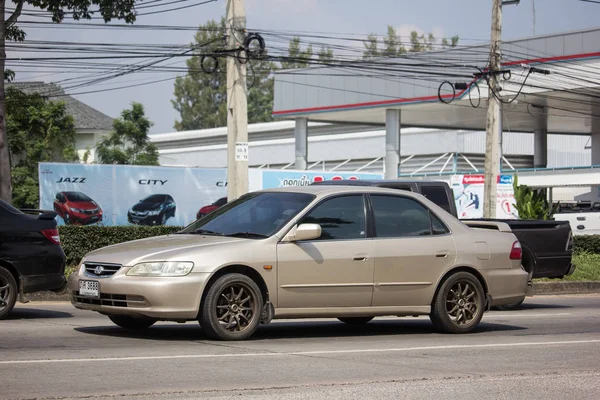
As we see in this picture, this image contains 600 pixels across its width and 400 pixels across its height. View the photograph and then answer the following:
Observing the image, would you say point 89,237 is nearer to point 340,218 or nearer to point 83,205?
point 83,205

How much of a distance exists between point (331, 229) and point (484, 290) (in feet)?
7.27

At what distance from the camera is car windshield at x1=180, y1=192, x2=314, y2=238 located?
9.92m

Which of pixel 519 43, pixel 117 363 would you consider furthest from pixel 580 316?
pixel 519 43

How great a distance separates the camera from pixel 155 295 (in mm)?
9000

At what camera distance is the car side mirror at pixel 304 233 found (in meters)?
9.63

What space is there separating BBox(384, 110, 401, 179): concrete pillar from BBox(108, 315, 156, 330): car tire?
104 feet

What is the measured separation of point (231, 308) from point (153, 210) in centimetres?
2073

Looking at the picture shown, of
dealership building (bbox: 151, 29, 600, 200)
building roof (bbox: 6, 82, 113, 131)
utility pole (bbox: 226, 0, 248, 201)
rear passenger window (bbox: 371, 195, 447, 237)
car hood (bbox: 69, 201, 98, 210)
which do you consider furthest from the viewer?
building roof (bbox: 6, 82, 113, 131)

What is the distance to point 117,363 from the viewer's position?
7.84 metres

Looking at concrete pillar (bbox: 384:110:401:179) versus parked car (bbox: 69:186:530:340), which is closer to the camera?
parked car (bbox: 69:186:530:340)

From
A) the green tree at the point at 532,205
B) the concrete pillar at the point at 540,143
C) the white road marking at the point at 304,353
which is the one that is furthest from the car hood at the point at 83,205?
the concrete pillar at the point at 540,143

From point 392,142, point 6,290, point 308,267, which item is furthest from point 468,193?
point 308,267

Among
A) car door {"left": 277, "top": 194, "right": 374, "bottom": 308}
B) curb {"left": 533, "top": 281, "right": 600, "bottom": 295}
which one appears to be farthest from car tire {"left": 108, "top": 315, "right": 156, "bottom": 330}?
curb {"left": 533, "top": 281, "right": 600, "bottom": 295}

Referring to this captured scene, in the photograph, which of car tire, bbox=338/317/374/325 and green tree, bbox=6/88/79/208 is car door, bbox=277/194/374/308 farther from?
green tree, bbox=6/88/79/208
